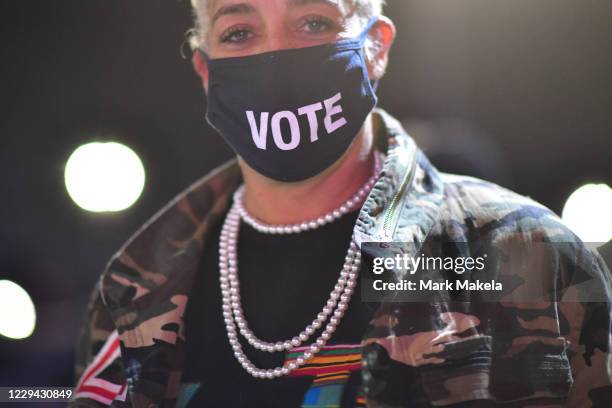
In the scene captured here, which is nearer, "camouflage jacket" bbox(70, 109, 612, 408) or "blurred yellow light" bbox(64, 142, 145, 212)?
"camouflage jacket" bbox(70, 109, 612, 408)

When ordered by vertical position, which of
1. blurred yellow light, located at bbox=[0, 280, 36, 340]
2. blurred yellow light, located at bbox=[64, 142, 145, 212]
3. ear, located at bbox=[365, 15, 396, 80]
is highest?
ear, located at bbox=[365, 15, 396, 80]

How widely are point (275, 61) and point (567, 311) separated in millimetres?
668

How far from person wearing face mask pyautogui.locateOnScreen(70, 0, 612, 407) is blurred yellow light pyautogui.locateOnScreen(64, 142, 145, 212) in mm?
599

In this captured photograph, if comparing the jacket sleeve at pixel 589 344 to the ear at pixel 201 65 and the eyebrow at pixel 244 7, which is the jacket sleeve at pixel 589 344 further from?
the ear at pixel 201 65

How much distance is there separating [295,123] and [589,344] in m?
0.63

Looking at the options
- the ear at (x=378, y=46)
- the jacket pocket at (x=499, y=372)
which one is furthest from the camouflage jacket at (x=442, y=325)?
the ear at (x=378, y=46)

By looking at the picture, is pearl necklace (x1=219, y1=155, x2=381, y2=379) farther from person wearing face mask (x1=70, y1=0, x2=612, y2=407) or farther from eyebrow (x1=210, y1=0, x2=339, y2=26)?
eyebrow (x1=210, y1=0, x2=339, y2=26)

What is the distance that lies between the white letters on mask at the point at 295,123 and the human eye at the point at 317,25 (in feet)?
0.42

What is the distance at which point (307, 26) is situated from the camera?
1.35 metres

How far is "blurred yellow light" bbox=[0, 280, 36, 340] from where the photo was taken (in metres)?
1.99

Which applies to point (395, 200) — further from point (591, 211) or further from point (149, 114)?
point (149, 114)

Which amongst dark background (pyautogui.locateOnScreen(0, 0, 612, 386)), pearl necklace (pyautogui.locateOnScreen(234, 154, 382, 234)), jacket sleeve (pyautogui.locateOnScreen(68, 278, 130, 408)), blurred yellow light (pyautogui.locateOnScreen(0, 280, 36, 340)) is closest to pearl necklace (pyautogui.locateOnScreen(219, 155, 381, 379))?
pearl necklace (pyautogui.locateOnScreen(234, 154, 382, 234))

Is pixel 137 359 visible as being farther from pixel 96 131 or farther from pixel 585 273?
pixel 96 131

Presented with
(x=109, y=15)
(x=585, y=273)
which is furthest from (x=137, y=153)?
(x=585, y=273)
